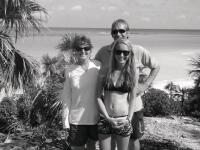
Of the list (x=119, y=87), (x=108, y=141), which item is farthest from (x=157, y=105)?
(x=119, y=87)

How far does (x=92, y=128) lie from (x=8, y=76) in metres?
3.01

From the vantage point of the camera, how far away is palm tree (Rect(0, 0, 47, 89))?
6.27 m

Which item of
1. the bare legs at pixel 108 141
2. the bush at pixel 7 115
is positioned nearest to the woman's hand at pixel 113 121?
the bare legs at pixel 108 141

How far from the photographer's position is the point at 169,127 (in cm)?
822

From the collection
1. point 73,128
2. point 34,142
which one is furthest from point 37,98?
point 73,128

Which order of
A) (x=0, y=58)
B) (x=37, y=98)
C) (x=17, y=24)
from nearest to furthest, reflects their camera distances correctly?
1. (x=0, y=58)
2. (x=17, y=24)
3. (x=37, y=98)

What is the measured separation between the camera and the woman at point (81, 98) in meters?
3.85

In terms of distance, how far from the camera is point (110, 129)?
3.84 m

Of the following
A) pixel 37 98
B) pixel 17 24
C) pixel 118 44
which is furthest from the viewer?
pixel 37 98

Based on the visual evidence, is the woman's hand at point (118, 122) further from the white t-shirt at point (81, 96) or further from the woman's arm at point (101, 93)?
the white t-shirt at point (81, 96)

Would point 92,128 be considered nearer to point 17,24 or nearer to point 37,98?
point 17,24

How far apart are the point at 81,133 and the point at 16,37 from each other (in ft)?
11.1

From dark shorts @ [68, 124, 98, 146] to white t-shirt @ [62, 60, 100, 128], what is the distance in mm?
59

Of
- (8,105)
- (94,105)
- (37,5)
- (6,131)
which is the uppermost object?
(37,5)
